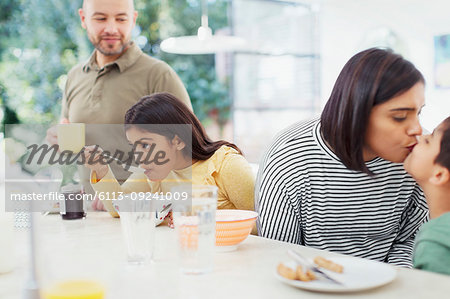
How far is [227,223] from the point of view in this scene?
1191 millimetres

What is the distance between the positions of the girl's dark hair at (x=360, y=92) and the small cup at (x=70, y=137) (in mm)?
782

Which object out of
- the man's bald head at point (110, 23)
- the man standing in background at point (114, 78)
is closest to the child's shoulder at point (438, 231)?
the man standing in background at point (114, 78)

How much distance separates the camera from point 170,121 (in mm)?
1886

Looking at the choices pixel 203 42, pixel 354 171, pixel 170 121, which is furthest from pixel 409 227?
pixel 203 42

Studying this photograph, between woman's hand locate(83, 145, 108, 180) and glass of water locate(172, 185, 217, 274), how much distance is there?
75cm

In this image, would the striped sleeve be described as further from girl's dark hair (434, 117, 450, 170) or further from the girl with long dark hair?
the girl with long dark hair

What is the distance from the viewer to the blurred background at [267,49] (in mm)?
6203

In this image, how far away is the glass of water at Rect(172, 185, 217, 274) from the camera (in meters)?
1.03

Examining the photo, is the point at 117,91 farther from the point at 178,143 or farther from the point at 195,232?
the point at 195,232

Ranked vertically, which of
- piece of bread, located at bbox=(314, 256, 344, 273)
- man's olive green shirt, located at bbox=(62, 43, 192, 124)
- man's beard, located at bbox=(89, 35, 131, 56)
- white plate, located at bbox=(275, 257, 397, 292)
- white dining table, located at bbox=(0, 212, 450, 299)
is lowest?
white dining table, located at bbox=(0, 212, 450, 299)

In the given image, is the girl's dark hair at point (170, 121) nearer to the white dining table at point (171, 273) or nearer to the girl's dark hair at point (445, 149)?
the white dining table at point (171, 273)

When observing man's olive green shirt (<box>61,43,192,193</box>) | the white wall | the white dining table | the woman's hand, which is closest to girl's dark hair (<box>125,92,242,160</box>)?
the woman's hand

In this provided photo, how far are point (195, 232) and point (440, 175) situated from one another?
2.24 ft

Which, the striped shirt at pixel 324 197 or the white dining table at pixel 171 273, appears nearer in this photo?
the white dining table at pixel 171 273
